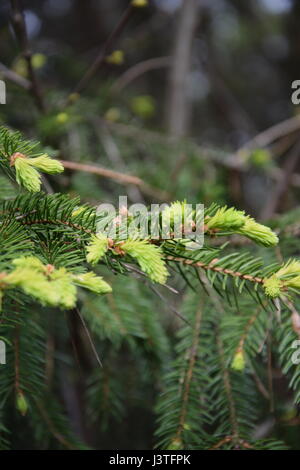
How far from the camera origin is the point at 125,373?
1.20 m

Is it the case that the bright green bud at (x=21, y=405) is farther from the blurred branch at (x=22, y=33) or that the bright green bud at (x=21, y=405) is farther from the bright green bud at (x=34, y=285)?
the blurred branch at (x=22, y=33)

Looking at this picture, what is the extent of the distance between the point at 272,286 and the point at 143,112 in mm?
1313

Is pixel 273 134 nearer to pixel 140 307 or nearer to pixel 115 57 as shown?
pixel 115 57

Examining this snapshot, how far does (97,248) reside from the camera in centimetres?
52

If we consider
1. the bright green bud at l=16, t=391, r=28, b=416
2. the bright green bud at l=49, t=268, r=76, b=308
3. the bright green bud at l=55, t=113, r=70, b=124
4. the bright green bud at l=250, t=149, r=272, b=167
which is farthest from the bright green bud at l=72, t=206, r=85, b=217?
the bright green bud at l=250, t=149, r=272, b=167

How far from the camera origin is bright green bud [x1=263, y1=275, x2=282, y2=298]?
54 cm

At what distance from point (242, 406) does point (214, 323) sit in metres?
0.19

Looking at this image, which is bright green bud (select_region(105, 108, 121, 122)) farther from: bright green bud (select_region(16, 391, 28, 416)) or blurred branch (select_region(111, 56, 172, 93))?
bright green bud (select_region(16, 391, 28, 416))

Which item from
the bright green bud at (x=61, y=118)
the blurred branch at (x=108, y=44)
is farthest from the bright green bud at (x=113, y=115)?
the bright green bud at (x=61, y=118)

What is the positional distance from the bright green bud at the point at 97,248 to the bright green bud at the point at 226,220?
0.15m

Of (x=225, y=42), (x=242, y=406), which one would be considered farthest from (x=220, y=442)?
(x=225, y=42)
